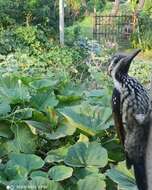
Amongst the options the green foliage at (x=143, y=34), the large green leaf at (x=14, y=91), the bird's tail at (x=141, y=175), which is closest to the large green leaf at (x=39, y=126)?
the large green leaf at (x=14, y=91)

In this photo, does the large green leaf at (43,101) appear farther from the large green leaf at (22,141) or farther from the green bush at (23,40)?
the green bush at (23,40)

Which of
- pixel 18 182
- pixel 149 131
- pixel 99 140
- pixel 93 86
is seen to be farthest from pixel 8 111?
pixel 93 86

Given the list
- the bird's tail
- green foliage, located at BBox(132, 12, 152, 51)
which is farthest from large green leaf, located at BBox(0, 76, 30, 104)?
green foliage, located at BBox(132, 12, 152, 51)

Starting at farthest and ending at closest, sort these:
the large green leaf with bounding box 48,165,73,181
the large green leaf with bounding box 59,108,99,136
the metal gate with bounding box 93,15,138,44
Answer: the metal gate with bounding box 93,15,138,44, the large green leaf with bounding box 59,108,99,136, the large green leaf with bounding box 48,165,73,181

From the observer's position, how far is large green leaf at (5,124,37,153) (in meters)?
2.43

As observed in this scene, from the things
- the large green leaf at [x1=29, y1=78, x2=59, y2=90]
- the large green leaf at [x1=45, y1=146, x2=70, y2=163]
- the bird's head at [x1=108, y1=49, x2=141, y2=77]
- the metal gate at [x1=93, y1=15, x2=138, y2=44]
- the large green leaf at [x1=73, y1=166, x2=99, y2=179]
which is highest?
the bird's head at [x1=108, y1=49, x2=141, y2=77]

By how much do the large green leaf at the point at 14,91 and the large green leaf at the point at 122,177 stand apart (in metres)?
0.77

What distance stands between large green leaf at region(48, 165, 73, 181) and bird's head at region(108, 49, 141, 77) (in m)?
0.64

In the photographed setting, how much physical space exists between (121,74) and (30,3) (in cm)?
1150

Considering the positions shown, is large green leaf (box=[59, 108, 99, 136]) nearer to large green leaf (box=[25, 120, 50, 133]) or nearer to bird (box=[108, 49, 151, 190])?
large green leaf (box=[25, 120, 50, 133])

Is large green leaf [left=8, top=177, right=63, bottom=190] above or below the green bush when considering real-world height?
above

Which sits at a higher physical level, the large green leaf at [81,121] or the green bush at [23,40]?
the large green leaf at [81,121]

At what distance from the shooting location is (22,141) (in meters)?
2.44

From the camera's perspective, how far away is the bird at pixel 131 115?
1329mm
